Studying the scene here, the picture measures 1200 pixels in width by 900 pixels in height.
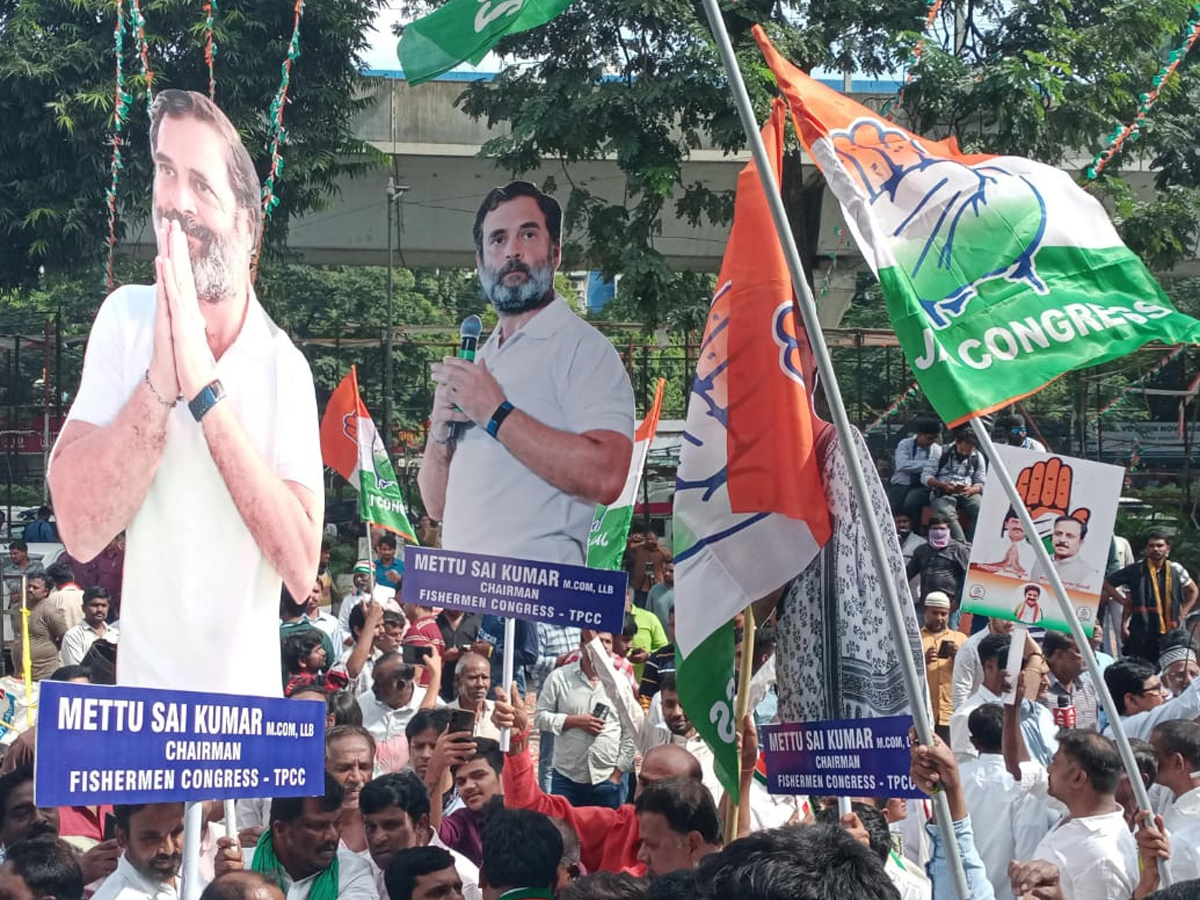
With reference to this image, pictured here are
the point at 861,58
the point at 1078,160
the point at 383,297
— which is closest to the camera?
the point at 861,58

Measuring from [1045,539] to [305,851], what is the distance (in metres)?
3.29

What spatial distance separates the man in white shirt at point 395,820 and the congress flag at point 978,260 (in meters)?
2.18

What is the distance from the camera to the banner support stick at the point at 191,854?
4492mm

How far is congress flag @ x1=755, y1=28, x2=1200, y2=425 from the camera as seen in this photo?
193 inches

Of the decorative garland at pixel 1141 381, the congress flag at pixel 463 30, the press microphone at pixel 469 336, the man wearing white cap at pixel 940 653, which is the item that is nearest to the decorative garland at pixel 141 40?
the congress flag at pixel 463 30

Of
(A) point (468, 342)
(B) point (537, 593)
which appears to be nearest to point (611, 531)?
(B) point (537, 593)

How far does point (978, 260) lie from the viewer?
5148 millimetres

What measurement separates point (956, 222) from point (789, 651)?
1571 millimetres

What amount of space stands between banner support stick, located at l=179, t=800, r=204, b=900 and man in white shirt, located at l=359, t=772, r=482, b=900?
30.8 inches

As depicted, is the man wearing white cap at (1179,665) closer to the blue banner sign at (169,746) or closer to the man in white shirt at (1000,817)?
the man in white shirt at (1000,817)

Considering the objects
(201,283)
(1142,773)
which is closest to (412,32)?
(201,283)

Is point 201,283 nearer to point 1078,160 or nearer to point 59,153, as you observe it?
point 59,153

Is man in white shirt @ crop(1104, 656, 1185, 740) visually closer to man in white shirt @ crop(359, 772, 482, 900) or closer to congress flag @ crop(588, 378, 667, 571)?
congress flag @ crop(588, 378, 667, 571)

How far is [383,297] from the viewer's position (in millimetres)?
31719
